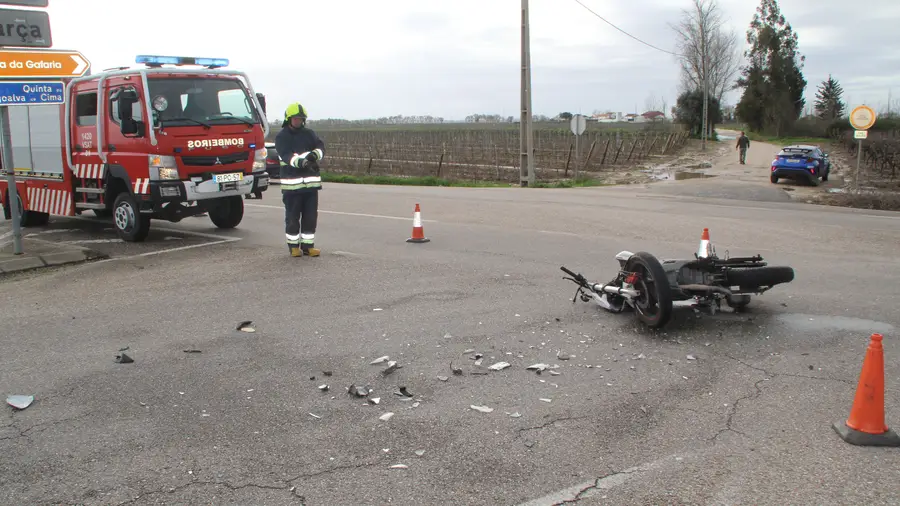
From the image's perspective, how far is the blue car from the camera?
2577 cm

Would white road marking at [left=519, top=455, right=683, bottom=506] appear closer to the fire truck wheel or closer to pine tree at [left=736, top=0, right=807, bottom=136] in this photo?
the fire truck wheel

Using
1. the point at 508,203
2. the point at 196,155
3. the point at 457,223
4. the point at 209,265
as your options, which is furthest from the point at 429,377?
the point at 508,203

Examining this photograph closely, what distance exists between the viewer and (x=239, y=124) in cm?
1103

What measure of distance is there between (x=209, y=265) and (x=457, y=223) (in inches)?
196

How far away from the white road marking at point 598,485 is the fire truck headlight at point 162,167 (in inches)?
328

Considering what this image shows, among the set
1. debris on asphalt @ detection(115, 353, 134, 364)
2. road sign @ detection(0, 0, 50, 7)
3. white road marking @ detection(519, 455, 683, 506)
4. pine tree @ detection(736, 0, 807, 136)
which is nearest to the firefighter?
road sign @ detection(0, 0, 50, 7)

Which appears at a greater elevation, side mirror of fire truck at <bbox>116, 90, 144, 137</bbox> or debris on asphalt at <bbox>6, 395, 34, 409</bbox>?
side mirror of fire truck at <bbox>116, 90, 144, 137</bbox>

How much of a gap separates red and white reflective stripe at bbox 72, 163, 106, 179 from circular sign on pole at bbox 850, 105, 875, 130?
19.7 metres

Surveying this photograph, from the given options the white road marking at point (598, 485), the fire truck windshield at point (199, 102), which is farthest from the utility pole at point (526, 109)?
the white road marking at point (598, 485)

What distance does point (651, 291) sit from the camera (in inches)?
250

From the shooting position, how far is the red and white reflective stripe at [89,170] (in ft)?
36.2

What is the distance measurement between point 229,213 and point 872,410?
1065 cm

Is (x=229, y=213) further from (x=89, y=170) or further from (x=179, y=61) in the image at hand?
(x=179, y=61)

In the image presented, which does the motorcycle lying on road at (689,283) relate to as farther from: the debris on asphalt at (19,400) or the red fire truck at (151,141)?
the red fire truck at (151,141)
